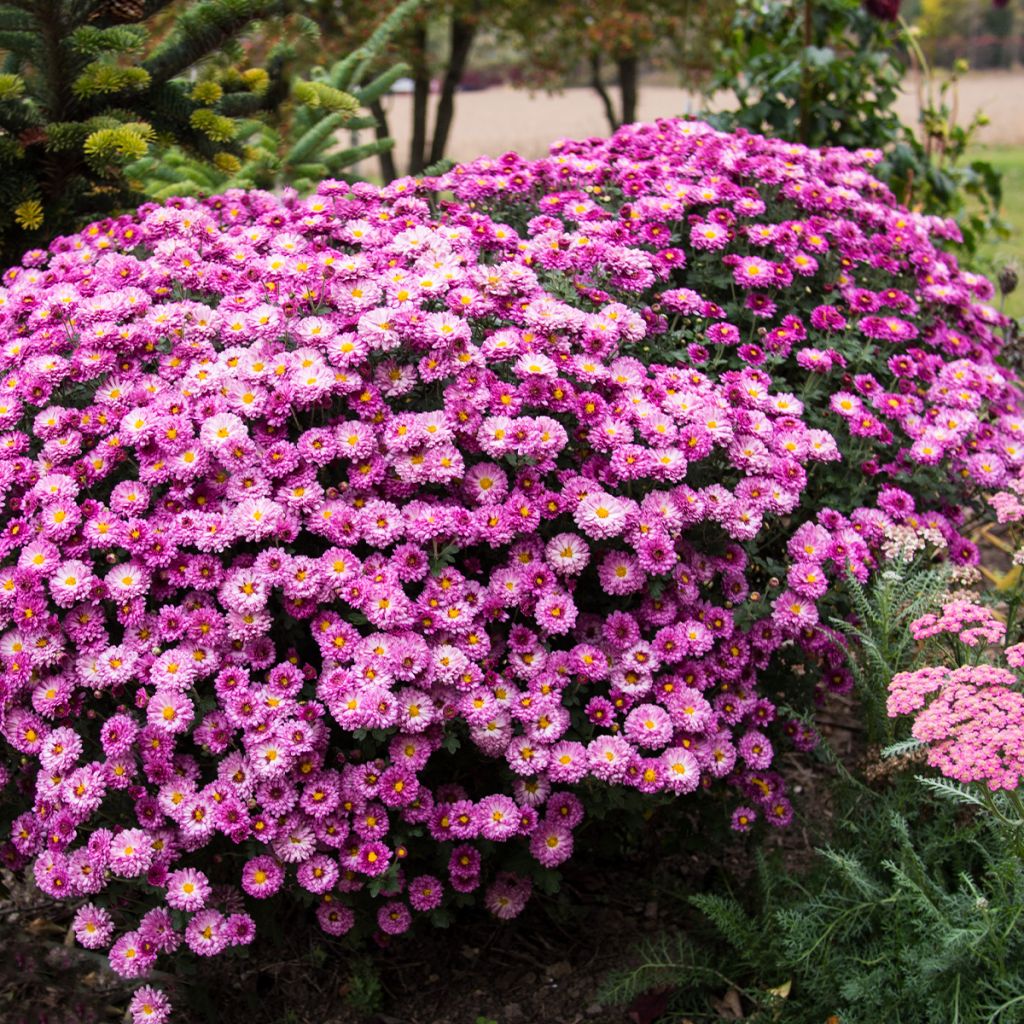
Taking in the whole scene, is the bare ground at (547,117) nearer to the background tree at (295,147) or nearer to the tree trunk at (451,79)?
the tree trunk at (451,79)

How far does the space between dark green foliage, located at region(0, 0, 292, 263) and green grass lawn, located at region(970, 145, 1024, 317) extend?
2845 mm

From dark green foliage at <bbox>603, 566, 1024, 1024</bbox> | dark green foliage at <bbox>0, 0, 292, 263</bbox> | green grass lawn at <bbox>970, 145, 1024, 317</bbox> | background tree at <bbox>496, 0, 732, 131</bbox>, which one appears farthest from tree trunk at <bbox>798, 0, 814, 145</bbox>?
background tree at <bbox>496, 0, 732, 131</bbox>

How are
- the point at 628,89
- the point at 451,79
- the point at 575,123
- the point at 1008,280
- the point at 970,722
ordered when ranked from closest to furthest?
1. the point at 970,722
2. the point at 1008,280
3. the point at 451,79
4. the point at 628,89
5. the point at 575,123

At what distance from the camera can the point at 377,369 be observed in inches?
97.9

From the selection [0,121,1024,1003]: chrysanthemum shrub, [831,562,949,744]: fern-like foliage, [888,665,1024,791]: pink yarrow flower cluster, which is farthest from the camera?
[831,562,949,744]: fern-like foliage

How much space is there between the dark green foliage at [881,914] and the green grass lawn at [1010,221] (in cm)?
244

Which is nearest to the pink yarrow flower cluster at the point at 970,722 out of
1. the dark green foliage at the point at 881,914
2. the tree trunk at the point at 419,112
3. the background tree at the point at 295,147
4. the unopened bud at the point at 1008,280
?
the dark green foliage at the point at 881,914

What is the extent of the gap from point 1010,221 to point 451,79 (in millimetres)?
5296

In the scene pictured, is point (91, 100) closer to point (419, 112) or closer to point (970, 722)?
point (970, 722)

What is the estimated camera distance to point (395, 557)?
2316 mm

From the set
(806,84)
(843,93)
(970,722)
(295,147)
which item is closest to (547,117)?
(843,93)

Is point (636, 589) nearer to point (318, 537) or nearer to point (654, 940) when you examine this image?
point (318, 537)

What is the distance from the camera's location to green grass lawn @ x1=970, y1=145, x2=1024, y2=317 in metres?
5.14

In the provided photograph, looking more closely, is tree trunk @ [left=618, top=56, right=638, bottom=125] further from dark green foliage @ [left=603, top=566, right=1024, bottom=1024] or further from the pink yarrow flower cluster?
the pink yarrow flower cluster
